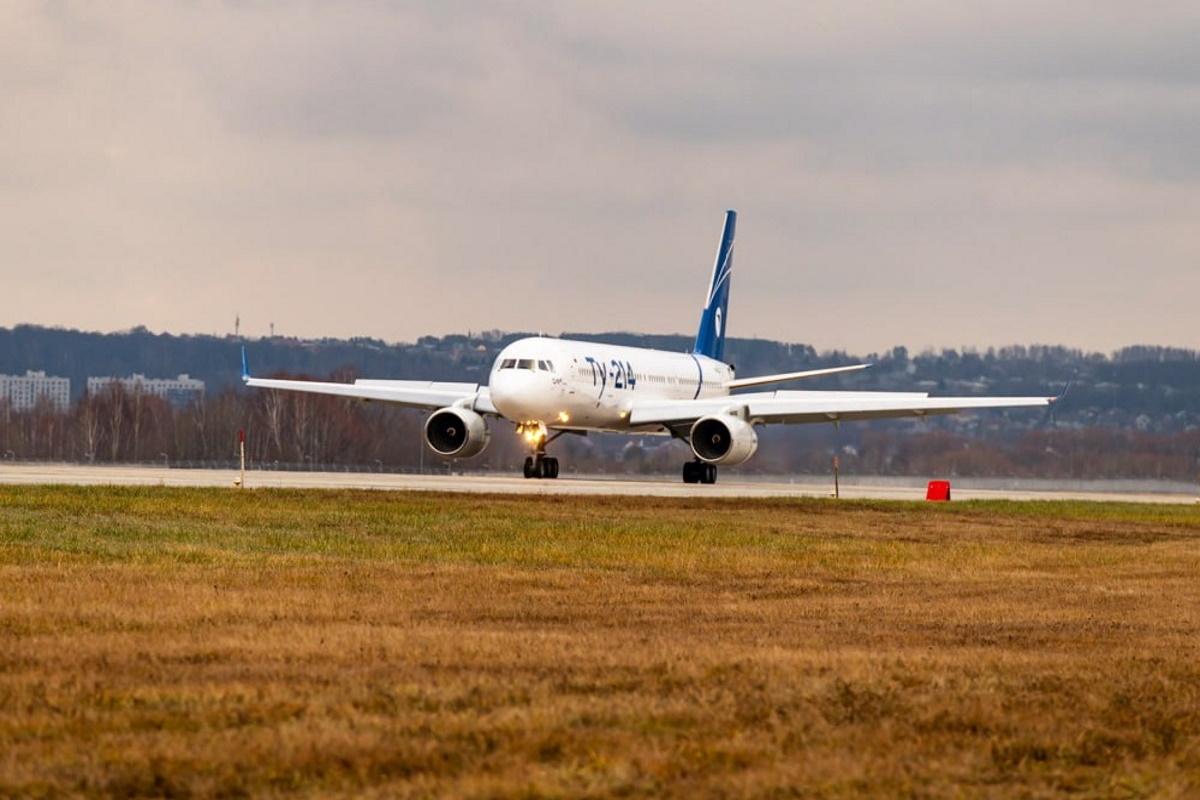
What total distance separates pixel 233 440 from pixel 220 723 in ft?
345

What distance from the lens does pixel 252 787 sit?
9156mm

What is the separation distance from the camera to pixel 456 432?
Answer: 2319 inches

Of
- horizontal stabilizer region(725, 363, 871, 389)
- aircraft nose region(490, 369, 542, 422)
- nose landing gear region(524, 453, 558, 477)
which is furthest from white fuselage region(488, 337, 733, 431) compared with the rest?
horizontal stabilizer region(725, 363, 871, 389)

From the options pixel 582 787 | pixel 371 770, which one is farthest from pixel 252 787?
pixel 582 787

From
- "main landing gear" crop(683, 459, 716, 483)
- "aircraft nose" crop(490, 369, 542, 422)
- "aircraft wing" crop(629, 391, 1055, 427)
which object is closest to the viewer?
"aircraft nose" crop(490, 369, 542, 422)

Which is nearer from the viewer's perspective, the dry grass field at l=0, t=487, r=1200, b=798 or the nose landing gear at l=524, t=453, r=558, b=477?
the dry grass field at l=0, t=487, r=1200, b=798

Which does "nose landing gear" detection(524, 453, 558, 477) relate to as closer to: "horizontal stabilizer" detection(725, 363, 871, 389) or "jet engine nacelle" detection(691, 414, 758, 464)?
"jet engine nacelle" detection(691, 414, 758, 464)

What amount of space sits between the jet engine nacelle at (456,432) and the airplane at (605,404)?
3 cm

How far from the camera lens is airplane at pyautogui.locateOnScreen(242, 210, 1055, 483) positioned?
55.8 metres

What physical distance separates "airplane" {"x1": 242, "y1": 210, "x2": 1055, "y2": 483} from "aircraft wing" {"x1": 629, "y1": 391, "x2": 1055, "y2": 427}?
3cm

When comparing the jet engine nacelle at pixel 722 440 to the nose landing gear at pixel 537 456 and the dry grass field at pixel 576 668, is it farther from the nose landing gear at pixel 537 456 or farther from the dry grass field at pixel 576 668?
the dry grass field at pixel 576 668

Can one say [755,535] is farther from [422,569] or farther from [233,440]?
[233,440]

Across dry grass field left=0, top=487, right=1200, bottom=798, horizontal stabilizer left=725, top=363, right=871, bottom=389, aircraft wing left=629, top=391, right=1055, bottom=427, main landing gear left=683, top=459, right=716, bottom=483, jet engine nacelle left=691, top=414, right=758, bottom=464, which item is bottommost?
dry grass field left=0, top=487, right=1200, bottom=798

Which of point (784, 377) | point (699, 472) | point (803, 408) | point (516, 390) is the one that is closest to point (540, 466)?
point (516, 390)
